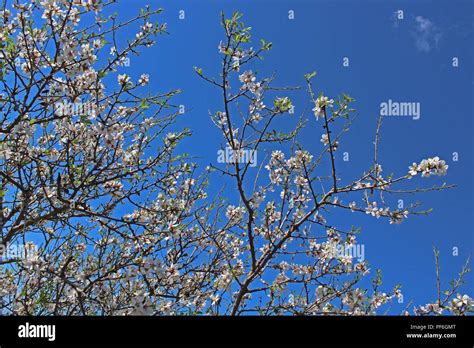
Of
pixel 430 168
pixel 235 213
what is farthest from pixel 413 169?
pixel 235 213

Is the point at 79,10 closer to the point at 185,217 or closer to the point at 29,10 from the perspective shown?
the point at 29,10

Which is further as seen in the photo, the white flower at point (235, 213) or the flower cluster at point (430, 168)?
the white flower at point (235, 213)

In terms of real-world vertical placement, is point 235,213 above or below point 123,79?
below

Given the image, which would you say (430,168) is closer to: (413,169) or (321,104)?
(413,169)

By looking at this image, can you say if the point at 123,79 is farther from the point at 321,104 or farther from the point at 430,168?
the point at 430,168

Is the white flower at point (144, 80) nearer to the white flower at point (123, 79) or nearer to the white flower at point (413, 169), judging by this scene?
the white flower at point (123, 79)

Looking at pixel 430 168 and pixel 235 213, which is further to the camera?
pixel 235 213

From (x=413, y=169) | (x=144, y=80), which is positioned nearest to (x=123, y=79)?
(x=144, y=80)

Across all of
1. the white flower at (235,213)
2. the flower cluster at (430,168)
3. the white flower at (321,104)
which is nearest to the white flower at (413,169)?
the flower cluster at (430,168)

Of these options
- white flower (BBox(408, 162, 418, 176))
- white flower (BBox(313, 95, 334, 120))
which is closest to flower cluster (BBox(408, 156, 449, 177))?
white flower (BBox(408, 162, 418, 176))

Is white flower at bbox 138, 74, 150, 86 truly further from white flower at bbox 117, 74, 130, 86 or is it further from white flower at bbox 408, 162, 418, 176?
white flower at bbox 408, 162, 418, 176
